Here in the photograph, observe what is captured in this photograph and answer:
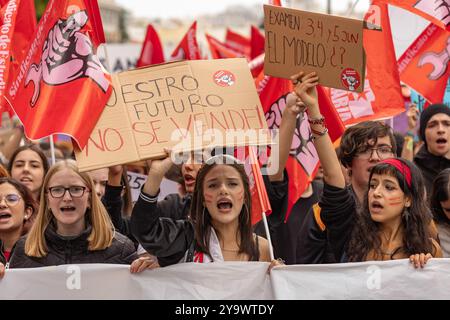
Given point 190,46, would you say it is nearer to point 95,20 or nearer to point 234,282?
point 95,20

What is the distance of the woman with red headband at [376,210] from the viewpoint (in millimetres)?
4801

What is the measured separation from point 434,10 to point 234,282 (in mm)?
2862

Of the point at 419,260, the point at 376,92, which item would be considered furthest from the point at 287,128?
the point at 376,92

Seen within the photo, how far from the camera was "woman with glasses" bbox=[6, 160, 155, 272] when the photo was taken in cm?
501

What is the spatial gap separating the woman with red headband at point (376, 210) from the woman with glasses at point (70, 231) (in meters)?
1.03

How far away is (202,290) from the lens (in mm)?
4797

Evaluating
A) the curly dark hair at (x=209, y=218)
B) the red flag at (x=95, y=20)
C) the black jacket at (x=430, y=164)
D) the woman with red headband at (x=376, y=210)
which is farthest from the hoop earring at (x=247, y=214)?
the black jacket at (x=430, y=164)

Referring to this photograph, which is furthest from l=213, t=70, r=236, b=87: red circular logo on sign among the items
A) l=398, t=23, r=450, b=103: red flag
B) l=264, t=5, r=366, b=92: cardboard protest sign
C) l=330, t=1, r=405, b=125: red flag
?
l=398, t=23, r=450, b=103: red flag

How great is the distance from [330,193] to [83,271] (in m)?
1.26

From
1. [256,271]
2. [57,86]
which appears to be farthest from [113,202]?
[256,271]

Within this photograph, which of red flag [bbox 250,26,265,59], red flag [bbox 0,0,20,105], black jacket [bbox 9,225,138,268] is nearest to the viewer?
black jacket [bbox 9,225,138,268]

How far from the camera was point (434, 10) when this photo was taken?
6734mm

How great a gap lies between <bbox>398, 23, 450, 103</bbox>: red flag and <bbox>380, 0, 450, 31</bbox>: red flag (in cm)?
43

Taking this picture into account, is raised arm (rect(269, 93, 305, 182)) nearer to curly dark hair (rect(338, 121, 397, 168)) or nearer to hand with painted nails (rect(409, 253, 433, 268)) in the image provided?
A: curly dark hair (rect(338, 121, 397, 168))
